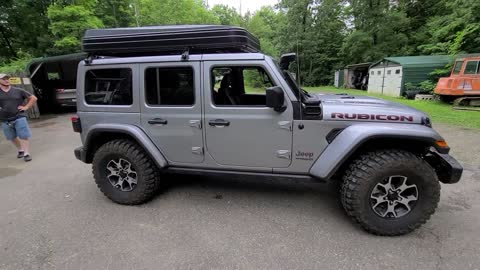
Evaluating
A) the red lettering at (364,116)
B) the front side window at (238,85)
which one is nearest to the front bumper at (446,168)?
the red lettering at (364,116)

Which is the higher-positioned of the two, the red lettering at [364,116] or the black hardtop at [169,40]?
the black hardtop at [169,40]

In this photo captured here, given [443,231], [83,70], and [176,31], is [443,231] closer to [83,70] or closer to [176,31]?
[176,31]

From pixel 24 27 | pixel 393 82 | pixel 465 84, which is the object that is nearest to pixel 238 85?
pixel 465 84

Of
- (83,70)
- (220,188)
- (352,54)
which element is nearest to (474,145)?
(220,188)

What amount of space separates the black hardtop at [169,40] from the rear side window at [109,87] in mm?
279

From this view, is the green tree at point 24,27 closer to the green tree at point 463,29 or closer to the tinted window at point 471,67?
the tinted window at point 471,67

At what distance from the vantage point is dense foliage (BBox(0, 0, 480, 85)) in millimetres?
13867

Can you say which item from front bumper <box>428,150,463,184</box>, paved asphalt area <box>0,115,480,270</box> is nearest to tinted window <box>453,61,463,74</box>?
paved asphalt area <box>0,115,480,270</box>

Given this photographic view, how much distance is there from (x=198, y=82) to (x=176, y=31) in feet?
2.23

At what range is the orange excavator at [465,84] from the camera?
11.2 meters

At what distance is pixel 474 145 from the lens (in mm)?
5688

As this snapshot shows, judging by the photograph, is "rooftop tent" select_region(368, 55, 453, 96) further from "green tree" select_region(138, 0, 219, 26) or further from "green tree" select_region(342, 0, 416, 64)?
"green tree" select_region(138, 0, 219, 26)

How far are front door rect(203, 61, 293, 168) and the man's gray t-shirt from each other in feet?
14.9

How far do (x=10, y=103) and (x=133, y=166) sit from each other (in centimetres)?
370
